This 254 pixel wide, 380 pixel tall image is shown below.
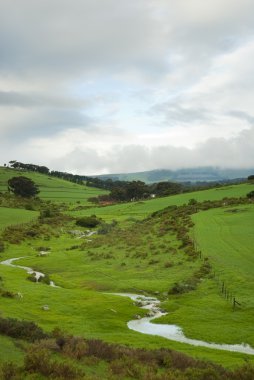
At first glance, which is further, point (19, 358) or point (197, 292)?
point (197, 292)

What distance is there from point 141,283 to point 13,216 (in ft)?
270

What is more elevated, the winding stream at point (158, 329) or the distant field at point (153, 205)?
the distant field at point (153, 205)

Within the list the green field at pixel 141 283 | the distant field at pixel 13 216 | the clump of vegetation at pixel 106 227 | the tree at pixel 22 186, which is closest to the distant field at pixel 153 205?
the clump of vegetation at pixel 106 227

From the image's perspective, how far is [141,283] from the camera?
50.2m

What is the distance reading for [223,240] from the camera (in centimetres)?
6912

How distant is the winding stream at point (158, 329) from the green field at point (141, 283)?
2.20 ft

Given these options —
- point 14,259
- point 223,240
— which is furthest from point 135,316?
point 14,259

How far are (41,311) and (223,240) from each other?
4135cm

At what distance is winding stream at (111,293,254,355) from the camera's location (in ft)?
95.9

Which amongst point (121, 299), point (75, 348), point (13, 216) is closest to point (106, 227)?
point (13, 216)

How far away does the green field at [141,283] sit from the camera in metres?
31.3

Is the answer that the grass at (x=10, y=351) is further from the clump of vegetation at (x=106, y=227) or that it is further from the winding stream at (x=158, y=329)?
the clump of vegetation at (x=106, y=227)

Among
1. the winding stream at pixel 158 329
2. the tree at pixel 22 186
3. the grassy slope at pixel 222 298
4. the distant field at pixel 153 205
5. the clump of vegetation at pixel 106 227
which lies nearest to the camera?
the winding stream at pixel 158 329

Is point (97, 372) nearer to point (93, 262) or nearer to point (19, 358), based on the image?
point (19, 358)
